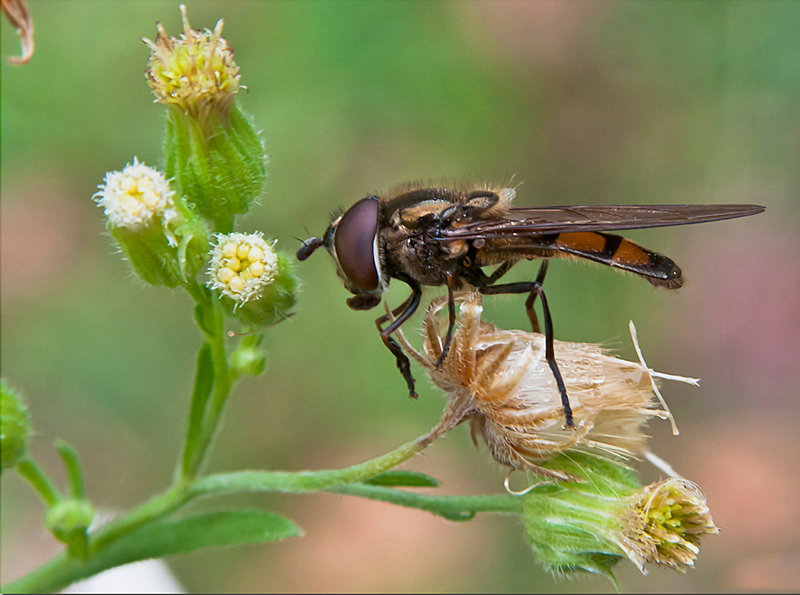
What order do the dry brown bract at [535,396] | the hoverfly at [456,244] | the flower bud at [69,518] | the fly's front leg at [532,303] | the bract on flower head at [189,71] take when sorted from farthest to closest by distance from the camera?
the fly's front leg at [532,303] < the hoverfly at [456,244] < the flower bud at [69,518] < the bract on flower head at [189,71] < the dry brown bract at [535,396]

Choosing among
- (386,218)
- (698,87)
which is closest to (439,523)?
(386,218)

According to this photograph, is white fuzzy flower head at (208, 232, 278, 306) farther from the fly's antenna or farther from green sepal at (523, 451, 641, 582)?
green sepal at (523, 451, 641, 582)

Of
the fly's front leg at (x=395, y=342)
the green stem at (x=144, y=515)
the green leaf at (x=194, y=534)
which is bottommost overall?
the green leaf at (x=194, y=534)

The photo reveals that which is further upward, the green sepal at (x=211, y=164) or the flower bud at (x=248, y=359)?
the green sepal at (x=211, y=164)

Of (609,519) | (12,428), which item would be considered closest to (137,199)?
(12,428)

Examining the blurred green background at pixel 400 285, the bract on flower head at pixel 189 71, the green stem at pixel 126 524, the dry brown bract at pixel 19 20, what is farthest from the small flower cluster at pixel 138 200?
the blurred green background at pixel 400 285

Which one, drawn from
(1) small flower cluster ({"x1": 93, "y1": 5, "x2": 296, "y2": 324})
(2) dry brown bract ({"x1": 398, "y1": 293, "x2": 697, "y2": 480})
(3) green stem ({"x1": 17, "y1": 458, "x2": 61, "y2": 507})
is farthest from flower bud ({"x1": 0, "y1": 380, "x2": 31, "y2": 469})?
(2) dry brown bract ({"x1": 398, "y1": 293, "x2": 697, "y2": 480})

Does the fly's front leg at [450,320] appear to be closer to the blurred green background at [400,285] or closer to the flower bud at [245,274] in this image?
the flower bud at [245,274]
